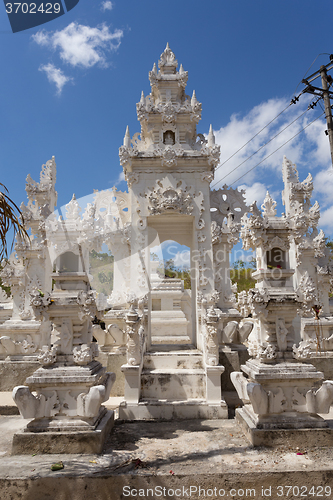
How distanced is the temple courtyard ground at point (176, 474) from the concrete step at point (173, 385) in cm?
231

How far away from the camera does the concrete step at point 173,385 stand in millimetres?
7742

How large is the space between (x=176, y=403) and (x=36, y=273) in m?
6.18

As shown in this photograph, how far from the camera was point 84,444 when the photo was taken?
517 cm

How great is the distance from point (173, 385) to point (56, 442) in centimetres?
323

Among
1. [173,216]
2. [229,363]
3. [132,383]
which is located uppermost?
[173,216]

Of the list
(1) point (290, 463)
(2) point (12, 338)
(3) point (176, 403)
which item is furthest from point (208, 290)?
(2) point (12, 338)

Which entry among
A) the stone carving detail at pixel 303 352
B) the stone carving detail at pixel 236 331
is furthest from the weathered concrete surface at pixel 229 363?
the stone carving detail at pixel 303 352

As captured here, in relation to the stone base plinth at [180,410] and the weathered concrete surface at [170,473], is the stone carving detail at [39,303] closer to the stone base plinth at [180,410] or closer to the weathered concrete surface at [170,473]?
the weathered concrete surface at [170,473]

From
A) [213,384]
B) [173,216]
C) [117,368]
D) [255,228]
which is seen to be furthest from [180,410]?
[173,216]

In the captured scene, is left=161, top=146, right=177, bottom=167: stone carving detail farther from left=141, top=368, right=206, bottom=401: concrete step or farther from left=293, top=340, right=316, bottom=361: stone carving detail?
left=293, top=340, right=316, bottom=361: stone carving detail

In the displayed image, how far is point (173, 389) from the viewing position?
307 inches

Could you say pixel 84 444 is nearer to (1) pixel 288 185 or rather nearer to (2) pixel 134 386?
(2) pixel 134 386

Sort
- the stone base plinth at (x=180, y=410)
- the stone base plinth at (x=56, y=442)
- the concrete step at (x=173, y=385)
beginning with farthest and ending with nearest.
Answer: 1. the concrete step at (x=173, y=385)
2. the stone base plinth at (x=180, y=410)
3. the stone base plinth at (x=56, y=442)

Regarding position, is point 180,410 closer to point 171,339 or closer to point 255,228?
point 255,228
